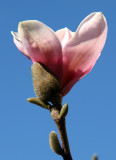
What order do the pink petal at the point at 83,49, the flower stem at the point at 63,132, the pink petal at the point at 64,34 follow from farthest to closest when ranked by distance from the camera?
the pink petal at the point at 64,34 < the pink petal at the point at 83,49 < the flower stem at the point at 63,132

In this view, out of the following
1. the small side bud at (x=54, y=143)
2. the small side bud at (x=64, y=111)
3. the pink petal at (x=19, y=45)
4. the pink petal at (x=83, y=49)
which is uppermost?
the pink petal at (x=19, y=45)

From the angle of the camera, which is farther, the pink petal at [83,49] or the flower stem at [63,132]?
the pink petal at [83,49]

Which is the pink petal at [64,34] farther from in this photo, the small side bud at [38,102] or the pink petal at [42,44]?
the small side bud at [38,102]

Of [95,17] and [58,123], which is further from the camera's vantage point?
[95,17]

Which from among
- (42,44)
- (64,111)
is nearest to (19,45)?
(42,44)

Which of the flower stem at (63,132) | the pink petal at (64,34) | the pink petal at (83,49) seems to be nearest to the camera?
the flower stem at (63,132)

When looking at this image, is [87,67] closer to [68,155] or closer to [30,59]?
[30,59]

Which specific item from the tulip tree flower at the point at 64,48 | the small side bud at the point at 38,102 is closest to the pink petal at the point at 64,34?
the tulip tree flower at the point at 64,48

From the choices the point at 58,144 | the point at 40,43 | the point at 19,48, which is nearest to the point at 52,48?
the point at 40,43

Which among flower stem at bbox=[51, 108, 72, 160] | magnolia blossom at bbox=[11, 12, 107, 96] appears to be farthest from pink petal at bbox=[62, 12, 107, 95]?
flower stem at bbox=[51, 108, 72, 160]
